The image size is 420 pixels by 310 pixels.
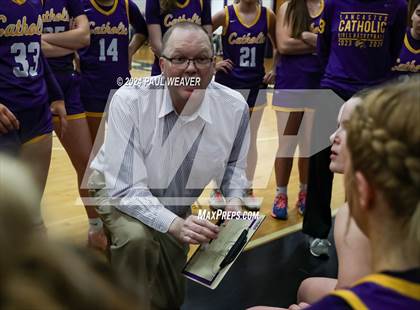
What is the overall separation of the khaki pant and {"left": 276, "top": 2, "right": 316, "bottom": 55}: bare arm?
1568 millimetres

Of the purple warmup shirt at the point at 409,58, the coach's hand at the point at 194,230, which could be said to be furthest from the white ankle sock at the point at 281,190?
the coach's hand at the point at 194,230

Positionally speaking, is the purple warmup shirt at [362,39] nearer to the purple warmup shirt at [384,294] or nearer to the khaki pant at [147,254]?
the khaki pant at [147,254]

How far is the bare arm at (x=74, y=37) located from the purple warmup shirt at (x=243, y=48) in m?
1.03

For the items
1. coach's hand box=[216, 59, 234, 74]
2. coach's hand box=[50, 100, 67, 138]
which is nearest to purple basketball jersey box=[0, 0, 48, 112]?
coach's hand box=[50, 100, 67, 138]

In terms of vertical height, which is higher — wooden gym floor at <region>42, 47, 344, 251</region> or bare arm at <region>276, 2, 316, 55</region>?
bare arm at <region>276, 2, 316, 55</region>

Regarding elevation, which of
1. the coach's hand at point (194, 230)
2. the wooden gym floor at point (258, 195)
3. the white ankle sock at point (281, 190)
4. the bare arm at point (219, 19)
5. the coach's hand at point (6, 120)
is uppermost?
the bare arm at point (219, 19)

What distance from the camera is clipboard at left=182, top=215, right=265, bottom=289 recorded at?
1759mm

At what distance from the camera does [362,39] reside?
100 inches

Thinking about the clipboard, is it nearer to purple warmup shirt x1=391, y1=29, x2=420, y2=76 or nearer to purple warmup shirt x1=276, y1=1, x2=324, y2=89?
purple warmup shirt x1=276, y1=1, x2=324, y2=89

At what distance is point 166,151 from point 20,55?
Result: 0.71 metres

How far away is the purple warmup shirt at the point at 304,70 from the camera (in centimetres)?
312

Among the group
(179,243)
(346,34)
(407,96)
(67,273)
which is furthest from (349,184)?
(346,34)

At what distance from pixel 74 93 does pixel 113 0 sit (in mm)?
618

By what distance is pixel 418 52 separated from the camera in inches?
116
